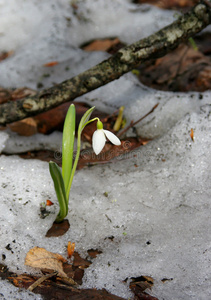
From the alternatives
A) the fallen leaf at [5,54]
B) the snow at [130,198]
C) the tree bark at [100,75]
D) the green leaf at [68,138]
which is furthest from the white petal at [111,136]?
the fallen leaf at [5,54]

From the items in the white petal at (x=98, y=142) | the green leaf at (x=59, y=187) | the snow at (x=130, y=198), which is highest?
the white petal at (x=98, y=142)

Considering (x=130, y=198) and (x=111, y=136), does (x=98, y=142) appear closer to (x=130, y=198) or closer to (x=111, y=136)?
(x=111, y=136)

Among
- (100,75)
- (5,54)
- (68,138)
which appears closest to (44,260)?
(68,138)

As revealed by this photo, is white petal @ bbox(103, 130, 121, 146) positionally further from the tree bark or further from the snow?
the tree bark

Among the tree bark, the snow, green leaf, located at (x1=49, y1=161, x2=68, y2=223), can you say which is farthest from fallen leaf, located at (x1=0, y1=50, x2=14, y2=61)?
green leaf, located at (x1=49, y1=161, x2=68, y2=223)

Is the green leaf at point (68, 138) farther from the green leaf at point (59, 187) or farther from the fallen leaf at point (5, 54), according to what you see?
the fallen leaf at point (5, 54)
